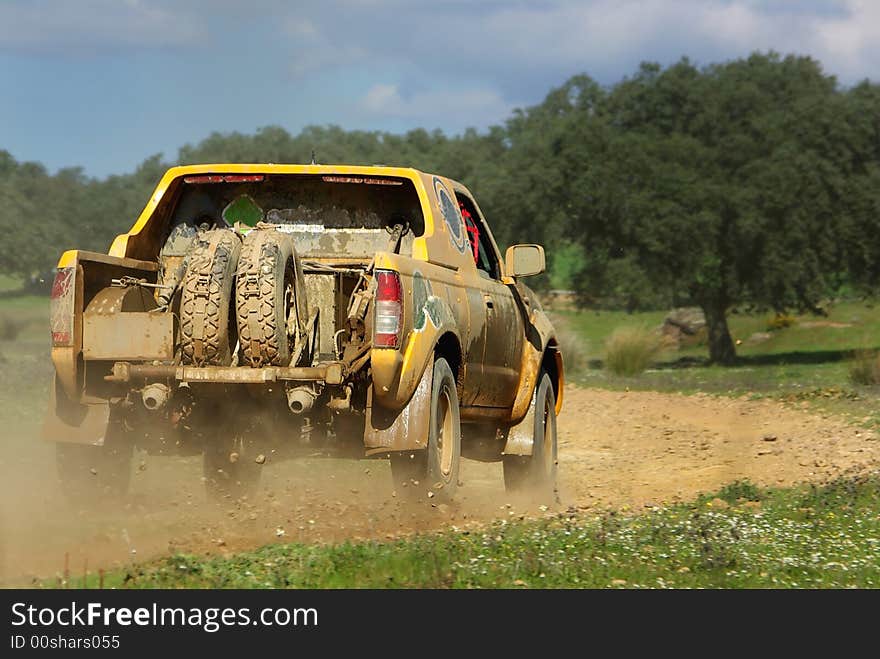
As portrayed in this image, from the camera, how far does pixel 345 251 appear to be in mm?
8977

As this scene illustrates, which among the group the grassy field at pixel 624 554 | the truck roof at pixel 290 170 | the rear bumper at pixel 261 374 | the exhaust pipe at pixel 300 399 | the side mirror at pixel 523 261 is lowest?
the grassy field at pixel 624 554

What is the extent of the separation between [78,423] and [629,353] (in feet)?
65.6

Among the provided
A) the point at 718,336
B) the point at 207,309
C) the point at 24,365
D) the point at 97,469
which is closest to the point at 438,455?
the point at 207,309

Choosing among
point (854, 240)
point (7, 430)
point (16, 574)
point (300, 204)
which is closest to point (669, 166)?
point (854, 240)

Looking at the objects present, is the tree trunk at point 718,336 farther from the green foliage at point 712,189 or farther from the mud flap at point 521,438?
the mud flap at point 521,438

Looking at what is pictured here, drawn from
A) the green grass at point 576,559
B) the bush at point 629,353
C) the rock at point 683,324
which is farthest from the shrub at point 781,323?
the green grass at point 576,559

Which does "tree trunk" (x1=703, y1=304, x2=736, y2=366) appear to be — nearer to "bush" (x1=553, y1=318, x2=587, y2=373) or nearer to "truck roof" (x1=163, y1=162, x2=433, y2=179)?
"bush" (x1=553, y1=318, x2=587, y2=373)

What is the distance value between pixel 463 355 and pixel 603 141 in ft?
101

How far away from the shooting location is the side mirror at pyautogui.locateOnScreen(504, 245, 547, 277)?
991 cm

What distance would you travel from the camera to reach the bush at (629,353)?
27.1 meters

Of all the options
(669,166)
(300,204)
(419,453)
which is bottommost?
(419,453)

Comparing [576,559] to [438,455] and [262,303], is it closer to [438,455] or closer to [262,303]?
[438,455]

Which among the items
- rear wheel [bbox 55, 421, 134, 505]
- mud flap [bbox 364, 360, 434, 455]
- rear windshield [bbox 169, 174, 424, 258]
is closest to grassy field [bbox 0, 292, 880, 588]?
mud flap [bbox 364, 360, 434, 455]
